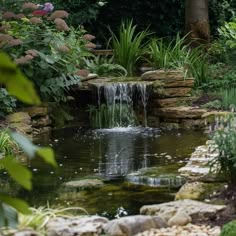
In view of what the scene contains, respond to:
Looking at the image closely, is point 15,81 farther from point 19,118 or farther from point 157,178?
point 19,118

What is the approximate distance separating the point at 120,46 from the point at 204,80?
182cm

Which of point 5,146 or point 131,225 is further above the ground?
point 5,146

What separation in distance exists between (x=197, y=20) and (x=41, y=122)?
188 inches

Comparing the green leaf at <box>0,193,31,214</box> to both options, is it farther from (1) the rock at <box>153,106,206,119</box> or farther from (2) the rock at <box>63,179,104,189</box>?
(1) the rock at <box>153,106,206,119</box>

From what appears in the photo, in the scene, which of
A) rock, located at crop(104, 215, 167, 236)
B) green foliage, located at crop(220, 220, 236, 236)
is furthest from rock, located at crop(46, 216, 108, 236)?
green foliage, located at crop(220, 220, 236, 236)

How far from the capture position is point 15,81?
1.90 feet

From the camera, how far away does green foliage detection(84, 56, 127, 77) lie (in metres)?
11.7

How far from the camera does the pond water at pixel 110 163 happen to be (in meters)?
5.25

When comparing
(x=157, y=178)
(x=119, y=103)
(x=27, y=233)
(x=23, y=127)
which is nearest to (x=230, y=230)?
(x=27, y=233)

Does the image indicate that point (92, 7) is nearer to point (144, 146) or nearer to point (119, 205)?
point (144, 146)

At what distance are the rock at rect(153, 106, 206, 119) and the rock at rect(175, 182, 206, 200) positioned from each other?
4.81 meters

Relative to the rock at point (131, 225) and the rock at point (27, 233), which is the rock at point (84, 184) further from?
the rock at point (27, 233)

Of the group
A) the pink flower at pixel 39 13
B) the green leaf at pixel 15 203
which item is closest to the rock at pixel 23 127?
the pink flower at pixel 39 13

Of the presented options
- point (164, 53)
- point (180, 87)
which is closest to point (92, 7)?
point (164, 53)
